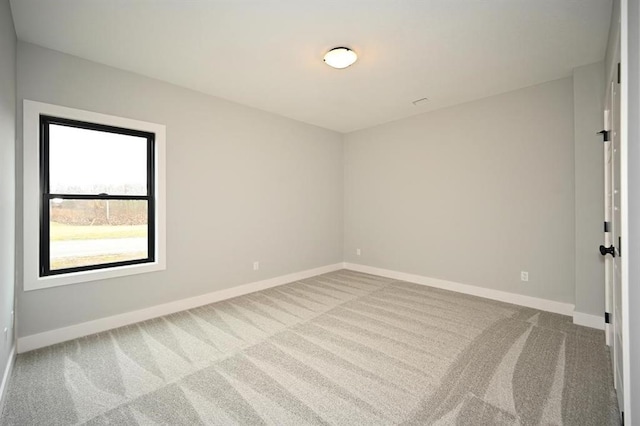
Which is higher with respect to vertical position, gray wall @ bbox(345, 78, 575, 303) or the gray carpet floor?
gray wall @ bbox(345, 78, 575, 303)

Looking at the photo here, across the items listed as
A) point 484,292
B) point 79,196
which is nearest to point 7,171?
point 79,196

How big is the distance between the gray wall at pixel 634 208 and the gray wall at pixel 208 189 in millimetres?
3798

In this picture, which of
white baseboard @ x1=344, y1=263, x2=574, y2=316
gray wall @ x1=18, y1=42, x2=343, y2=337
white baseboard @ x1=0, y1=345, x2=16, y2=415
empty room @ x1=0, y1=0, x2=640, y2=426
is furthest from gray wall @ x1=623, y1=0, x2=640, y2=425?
gray wall @ x1=18, y1=42, x2=343, y2=337

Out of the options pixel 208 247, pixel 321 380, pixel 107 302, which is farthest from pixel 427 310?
pixel 107 302

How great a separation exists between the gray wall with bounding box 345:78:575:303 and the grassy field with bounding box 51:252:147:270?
3.75 metres

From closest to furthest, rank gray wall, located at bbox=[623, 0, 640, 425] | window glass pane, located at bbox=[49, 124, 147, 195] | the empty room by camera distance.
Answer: gray wall, located at bbox=[623, 0, 640, 425] → the empty room → window glass pane, located at bbox=[49, 124, 147, 195]

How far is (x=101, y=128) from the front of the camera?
3.02 m

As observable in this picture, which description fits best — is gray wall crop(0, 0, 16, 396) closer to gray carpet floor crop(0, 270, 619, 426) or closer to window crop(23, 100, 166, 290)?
window crop(23, 100, 166, 290)

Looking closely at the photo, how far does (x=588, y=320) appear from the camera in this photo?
117 inches

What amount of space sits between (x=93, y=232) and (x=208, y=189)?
1.30 m

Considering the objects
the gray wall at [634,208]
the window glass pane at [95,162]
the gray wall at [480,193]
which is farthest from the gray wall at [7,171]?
the gray wall at [480,193]

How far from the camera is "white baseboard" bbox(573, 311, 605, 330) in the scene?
115 inches

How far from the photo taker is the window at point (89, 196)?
8.47 ft

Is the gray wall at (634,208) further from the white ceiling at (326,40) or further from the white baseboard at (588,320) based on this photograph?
the white baseboard at (588,320)
